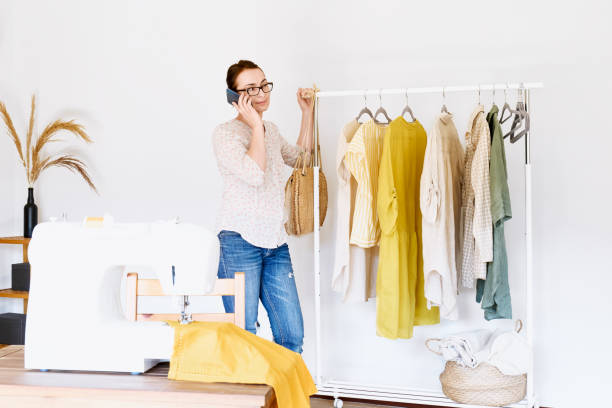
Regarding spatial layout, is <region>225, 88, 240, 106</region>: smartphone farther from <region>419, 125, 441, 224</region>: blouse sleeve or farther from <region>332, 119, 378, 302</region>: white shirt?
<region>419, 125, 441, 224</region>: blouse sleeve

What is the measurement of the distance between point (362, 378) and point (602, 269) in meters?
1.34

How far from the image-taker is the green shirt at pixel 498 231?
8.00 ft

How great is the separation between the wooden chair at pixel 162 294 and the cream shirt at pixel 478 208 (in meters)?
1.15

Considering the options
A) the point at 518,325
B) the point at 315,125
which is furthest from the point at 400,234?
the point at 518,325

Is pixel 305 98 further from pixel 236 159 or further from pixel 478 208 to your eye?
pixel 478 208

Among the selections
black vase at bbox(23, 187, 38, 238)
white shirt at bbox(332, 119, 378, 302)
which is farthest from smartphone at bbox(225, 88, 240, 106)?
black vase at bbox(23, 187, 38, 238)

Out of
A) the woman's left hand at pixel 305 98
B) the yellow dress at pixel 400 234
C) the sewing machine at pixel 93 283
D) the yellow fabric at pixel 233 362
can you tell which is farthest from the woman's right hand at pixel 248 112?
the yellow fabric at pixel 233 362

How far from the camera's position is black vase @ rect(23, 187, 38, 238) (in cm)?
346

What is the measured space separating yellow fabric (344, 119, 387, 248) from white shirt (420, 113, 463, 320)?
225 millimetres

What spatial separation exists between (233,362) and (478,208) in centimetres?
154

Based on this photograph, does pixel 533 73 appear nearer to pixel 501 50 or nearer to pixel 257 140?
pixel 501 50

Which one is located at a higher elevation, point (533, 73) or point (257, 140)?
point (533, 73)

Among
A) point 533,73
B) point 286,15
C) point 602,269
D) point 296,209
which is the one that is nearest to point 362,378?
point 296,209

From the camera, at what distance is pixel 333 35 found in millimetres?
3234
